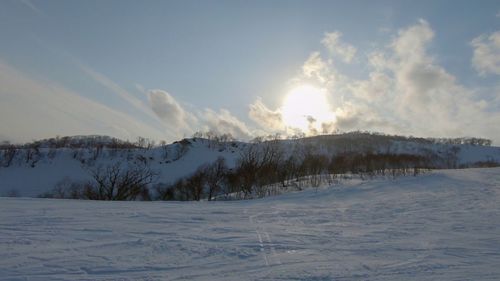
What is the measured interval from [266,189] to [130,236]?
1993 cm

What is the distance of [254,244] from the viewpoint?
835 centimetres

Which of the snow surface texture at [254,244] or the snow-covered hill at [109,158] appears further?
the snow-covered hill at [109,158]

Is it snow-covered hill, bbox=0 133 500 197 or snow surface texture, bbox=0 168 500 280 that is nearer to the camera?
snow surface texture, bbox=0 168 500 280

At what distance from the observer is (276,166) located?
Result: 37.2 meters

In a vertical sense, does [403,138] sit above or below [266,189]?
above

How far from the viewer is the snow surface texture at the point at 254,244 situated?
6.27m

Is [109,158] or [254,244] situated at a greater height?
[109,158]

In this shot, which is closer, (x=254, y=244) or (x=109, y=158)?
(x=254, y=244)

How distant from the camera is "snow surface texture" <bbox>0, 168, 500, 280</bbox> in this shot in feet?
20.6

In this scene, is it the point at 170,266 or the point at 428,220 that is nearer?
the point at 170,266

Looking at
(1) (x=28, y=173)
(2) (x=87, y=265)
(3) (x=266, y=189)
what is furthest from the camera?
(1) (x=28, y=173)

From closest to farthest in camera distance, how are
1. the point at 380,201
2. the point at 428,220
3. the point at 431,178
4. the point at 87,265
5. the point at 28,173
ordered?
the point at 87,265 → the point at 428,220 → the point at 380,201 → the point at 431,178 → the point at 28,173

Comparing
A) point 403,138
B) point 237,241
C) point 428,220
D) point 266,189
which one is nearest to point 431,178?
point 266,189

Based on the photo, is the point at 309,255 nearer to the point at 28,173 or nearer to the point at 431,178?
the point at 431,178
